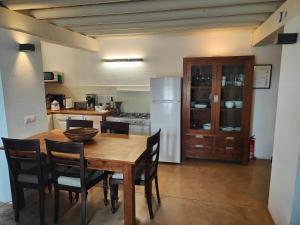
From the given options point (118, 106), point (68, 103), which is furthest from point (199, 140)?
point (68, 103)

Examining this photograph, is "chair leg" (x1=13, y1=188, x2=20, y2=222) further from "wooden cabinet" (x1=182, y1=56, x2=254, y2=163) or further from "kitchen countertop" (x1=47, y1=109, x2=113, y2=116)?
"wooden cabinet" (x1=182, y1=56, x2=254, y2=163)

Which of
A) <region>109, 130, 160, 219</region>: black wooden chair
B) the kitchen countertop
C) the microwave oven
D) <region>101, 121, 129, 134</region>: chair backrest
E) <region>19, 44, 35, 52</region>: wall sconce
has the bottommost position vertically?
<region>109, 130, 160, 219</region>: black wooden chair

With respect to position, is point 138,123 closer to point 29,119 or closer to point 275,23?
point 29,119

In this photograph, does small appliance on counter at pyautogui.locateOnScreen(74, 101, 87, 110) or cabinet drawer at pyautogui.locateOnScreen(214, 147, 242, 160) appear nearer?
cabinet drawer at pyautogui.locateOnScreen(214, 147, 242, 160)

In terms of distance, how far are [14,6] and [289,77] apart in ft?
9.90

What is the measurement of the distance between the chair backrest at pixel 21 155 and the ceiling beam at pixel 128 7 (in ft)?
5.40

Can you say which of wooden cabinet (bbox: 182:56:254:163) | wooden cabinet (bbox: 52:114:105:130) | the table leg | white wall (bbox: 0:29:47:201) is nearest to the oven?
wooden cabinet (bbox: 52:114:105:130)

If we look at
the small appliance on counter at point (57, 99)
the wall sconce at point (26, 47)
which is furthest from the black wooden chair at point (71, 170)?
the small appliance on counter at point (57, 99)

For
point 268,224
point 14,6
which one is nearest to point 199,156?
point 268,224

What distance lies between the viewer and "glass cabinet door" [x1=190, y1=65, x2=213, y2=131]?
3996 millimetres

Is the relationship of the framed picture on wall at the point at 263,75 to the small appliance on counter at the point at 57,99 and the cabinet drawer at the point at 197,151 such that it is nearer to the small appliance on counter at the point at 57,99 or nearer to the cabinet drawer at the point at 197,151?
the cabinet drawer at the point at 197,151

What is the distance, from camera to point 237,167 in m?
3.89

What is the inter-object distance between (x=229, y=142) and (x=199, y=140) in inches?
20.7

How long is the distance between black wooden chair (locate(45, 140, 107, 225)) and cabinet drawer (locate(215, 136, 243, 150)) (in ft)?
7.88
